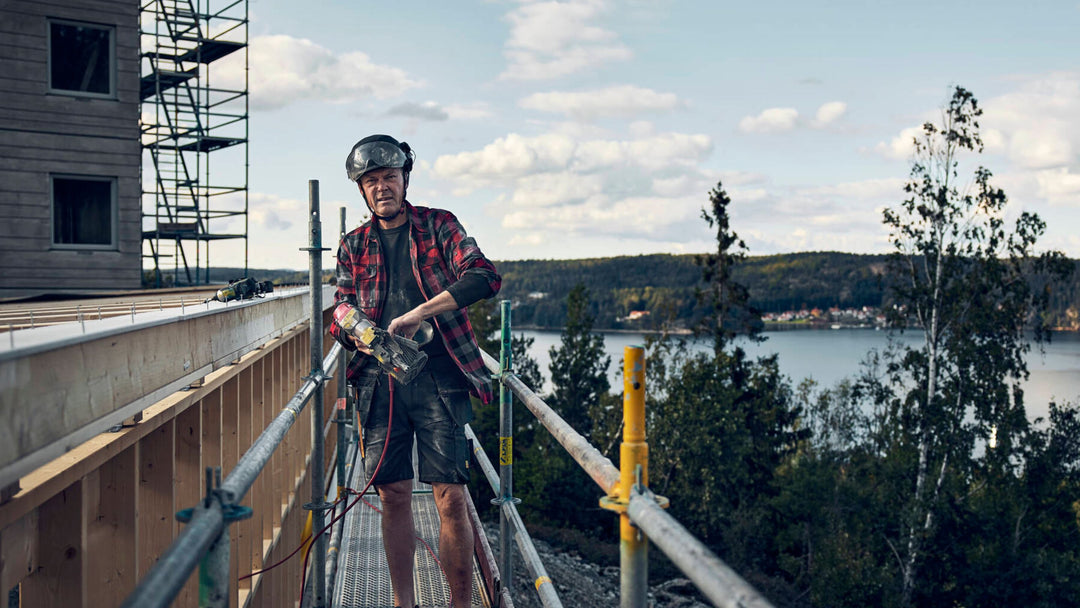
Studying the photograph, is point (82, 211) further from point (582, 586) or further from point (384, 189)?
point (582, 586)

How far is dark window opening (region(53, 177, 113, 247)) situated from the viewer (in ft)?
39.0

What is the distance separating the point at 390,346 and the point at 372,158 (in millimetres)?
752

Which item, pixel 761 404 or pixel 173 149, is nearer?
pixel 173 149

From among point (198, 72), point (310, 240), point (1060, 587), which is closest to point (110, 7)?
point (198, 72)

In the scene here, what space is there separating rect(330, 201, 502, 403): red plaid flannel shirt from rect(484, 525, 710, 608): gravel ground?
12995 millimetres

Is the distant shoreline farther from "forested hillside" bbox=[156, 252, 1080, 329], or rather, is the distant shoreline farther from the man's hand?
the man's hand

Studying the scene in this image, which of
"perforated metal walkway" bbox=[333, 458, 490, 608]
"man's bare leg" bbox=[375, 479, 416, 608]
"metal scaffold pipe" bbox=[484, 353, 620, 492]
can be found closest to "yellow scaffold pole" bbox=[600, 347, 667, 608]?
"metal scaffold pipe" bbox=[484, 353, 620, 492]

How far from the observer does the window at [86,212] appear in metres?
11.9

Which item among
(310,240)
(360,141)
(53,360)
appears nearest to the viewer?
(53,360)

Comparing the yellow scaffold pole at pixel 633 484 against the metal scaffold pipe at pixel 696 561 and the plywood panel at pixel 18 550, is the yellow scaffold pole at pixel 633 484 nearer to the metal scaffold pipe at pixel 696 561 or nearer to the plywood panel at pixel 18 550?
the metal scaffold pipe at pixel 696 561

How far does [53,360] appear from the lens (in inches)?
50.3

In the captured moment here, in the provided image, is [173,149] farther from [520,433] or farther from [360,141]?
[520,433]

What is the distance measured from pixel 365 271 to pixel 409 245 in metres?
0.21

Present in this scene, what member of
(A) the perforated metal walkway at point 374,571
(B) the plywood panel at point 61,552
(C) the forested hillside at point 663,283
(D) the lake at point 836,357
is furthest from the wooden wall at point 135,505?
(C) the forested hillside at point 663,283
